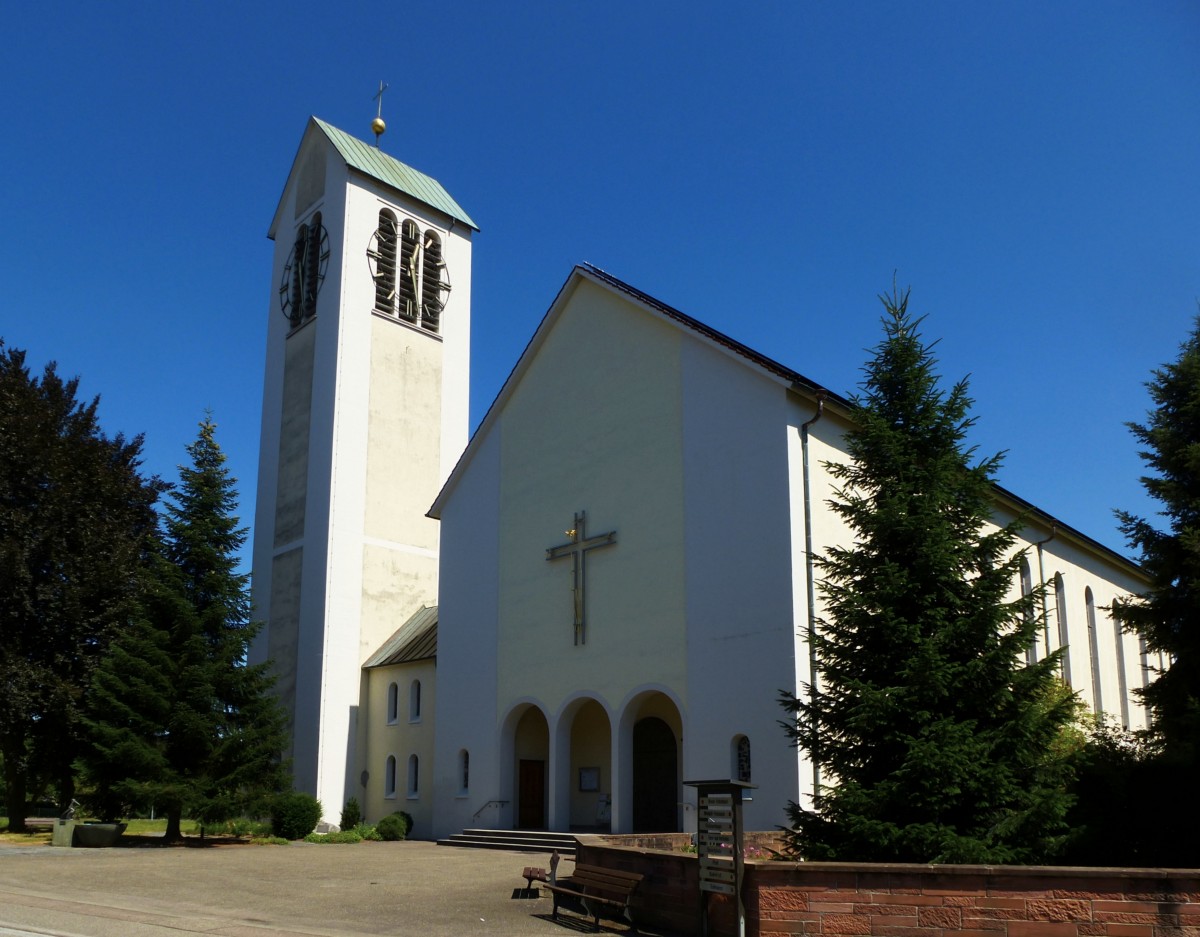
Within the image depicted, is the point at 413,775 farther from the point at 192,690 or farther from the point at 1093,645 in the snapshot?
the point at 1093,645

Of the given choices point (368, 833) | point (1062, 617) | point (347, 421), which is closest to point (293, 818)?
point (368, 833)

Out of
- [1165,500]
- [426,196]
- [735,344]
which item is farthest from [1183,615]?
[426,196]

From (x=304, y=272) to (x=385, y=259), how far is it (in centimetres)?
316

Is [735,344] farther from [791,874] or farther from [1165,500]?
[791,874]

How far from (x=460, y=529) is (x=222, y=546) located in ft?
20.8

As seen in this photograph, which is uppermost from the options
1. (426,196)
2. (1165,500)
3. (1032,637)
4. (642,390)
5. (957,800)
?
(426,196)

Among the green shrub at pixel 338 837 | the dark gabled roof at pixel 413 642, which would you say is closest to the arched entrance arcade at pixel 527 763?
the dark gabled roof at pixel 413 642

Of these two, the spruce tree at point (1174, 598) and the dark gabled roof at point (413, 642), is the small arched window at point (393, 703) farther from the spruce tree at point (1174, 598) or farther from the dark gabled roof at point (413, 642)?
the spruce tree at point (1174, 598)

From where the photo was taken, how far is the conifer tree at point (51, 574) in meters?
26.5

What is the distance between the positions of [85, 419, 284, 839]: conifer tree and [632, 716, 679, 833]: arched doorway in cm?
848

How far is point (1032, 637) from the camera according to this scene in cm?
1292

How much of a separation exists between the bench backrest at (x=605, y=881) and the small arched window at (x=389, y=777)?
66.8 ft

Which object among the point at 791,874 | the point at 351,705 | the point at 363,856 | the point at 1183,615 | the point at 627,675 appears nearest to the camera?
the point at 791,874

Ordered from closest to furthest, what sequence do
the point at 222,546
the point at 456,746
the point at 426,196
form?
the point at 222,546 → the point at 456,746 → the point at 426,196
